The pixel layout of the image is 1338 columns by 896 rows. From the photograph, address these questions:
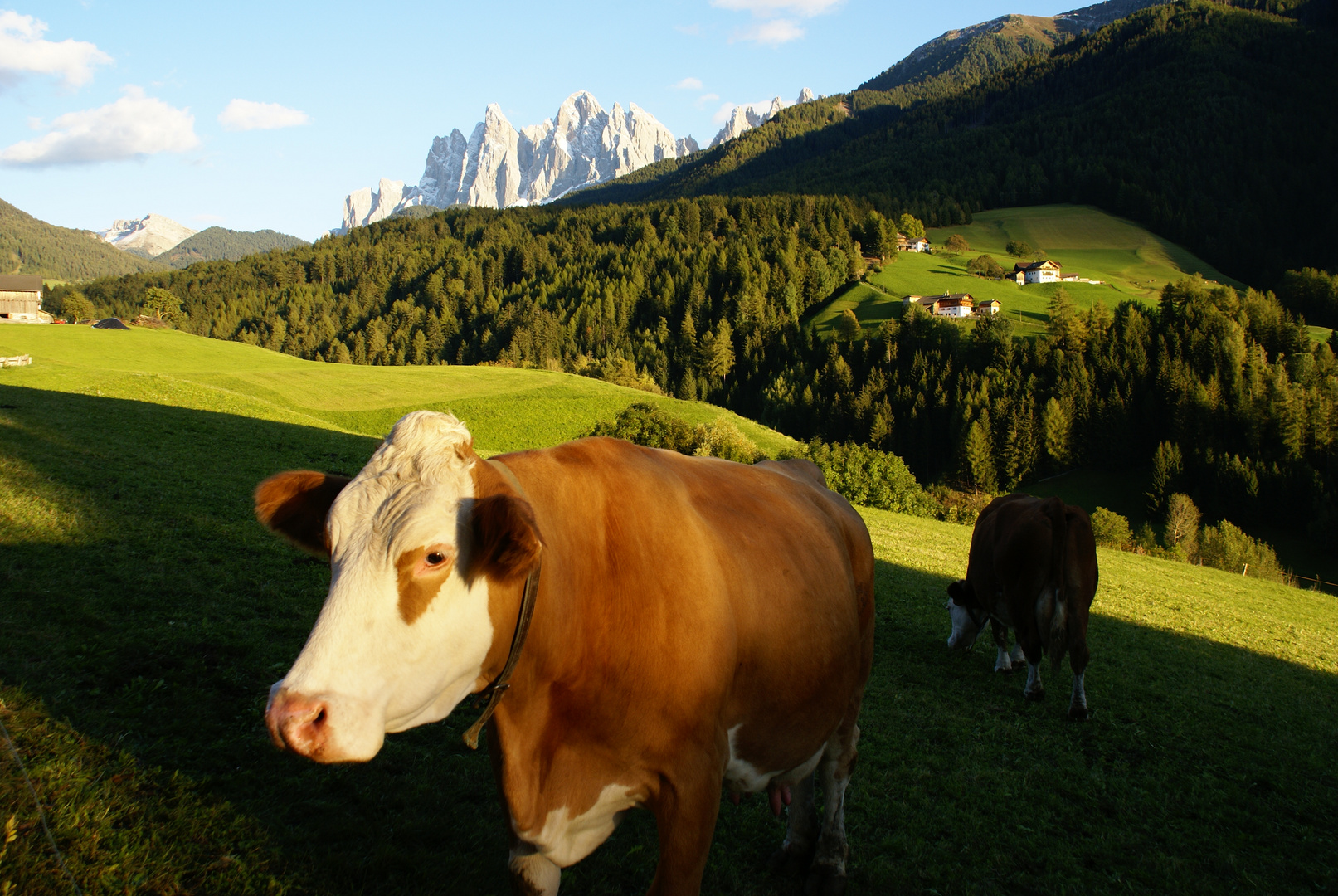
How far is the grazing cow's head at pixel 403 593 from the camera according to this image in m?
1.87

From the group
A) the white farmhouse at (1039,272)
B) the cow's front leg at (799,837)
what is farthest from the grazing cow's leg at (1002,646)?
the white farmhouse at (1039,272)

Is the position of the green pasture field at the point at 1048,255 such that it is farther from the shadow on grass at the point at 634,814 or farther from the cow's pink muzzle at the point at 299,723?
the cow's pink muzzle at the point at 299,723

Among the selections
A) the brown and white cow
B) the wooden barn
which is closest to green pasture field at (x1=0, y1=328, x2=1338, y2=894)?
the brown and white cow

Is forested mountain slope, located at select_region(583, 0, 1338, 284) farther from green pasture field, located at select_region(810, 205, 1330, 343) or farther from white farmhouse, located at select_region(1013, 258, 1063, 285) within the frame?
white farmhouse, located at select_region(1013, 258, 1063, 285)

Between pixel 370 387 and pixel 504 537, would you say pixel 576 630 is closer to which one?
pixel 504 537

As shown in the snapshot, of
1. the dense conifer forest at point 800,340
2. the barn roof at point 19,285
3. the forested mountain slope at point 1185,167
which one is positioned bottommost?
the dense conifer forest at point 800,340

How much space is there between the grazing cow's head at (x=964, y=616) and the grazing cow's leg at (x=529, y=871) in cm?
853

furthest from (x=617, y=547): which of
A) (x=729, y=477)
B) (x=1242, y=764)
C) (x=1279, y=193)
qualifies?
(x=1279, y=193)

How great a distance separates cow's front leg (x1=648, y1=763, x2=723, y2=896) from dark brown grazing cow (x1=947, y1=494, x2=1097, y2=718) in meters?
6.73

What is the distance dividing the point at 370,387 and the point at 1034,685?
165ft

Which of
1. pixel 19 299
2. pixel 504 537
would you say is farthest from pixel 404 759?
pixel 19 299

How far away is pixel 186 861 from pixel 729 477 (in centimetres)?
326

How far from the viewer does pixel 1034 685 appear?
8.44 m

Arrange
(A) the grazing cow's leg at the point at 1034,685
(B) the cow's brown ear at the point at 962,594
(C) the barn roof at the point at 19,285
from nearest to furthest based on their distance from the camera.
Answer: (A) the grazing cow's leg at the point at 1034,685 < (B) the cow's brown ear at the point at 962,594 < (C) the barn roof at the point at 19,285
